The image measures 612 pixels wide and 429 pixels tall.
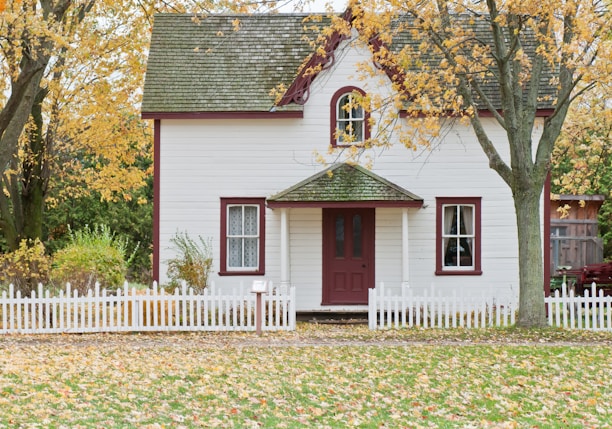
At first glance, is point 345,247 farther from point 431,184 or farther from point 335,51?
point 335,51

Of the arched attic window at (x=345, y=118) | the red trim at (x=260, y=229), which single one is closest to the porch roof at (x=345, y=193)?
the red trim at (x=260, y=229)

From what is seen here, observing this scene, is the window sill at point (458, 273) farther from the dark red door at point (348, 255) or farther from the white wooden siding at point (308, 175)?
the dark red door at point (348, 255)

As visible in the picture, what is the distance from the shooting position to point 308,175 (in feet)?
71.5

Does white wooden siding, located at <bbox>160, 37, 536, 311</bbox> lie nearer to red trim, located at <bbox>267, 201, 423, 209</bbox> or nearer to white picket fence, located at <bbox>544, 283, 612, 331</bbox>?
red trim, located at <bbox>267, 201, 423, 209</bbox>

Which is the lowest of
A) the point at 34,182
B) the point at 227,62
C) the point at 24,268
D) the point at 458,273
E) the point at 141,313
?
the point at 141,313

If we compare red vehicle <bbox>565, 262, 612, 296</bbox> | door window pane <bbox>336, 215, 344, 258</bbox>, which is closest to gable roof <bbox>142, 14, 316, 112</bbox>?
door window pane <bbox>336, 215, 344, 258</bbox>

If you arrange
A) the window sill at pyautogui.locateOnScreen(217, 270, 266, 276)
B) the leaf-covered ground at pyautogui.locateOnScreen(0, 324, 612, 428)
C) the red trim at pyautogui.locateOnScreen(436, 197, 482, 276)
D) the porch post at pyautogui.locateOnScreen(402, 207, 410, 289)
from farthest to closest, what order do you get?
the red trim at pyautogui.locateOnScreen(436, 197, 482, 276) → the window sill at pyautogui.locateOnScreen(217, 270, 266, 276) → the porch post at pyautogui.locateOnScreen(402, 207, 410, 289) → the leaf-covered ground at pyautogui.locateOnScreen(0, 324, 612, 428)

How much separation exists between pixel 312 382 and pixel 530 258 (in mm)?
7597

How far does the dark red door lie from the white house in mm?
26

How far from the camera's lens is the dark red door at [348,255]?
71.6ft

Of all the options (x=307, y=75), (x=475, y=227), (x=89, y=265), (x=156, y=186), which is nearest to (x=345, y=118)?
(x=307, y=75)

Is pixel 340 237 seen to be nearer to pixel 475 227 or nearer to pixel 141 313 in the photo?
pixel 475 227

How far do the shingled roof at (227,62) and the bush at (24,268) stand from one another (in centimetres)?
438

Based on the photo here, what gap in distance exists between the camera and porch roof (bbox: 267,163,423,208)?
67.9 feet
